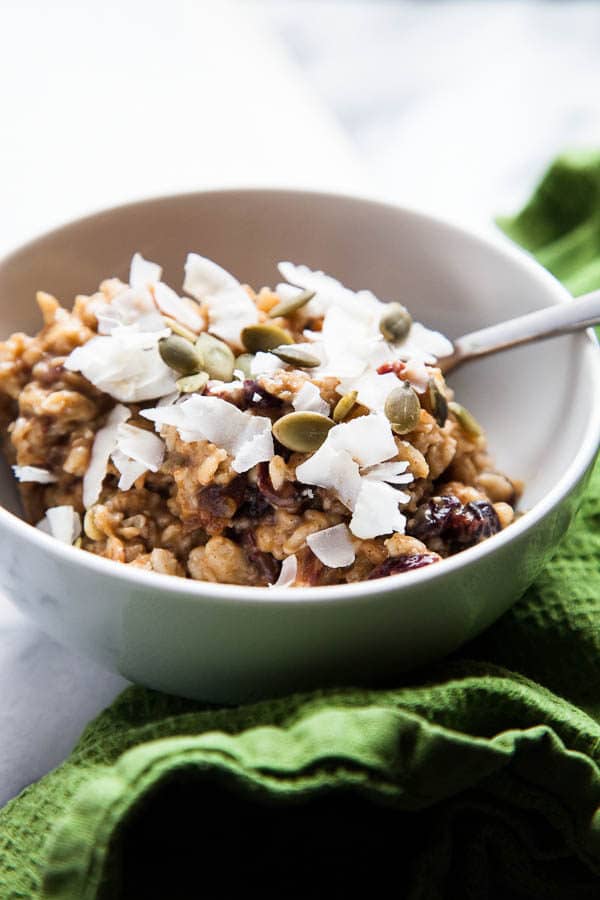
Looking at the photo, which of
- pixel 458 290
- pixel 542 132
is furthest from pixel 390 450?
pixel 542 132

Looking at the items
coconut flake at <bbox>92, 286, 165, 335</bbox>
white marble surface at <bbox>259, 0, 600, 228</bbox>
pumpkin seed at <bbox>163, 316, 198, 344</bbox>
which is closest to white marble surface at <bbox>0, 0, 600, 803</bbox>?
white marble surface at <bbox>259, 0, 600, 228</bbox>

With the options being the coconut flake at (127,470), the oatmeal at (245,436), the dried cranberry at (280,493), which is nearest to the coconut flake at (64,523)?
the oatmeal at (245,436)

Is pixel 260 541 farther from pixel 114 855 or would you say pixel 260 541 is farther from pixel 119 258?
pixel 119 258

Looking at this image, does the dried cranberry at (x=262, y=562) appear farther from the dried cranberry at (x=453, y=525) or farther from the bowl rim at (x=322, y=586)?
the dried cranberry at (x=453, y=525)

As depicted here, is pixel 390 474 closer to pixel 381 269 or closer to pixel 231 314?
Result: pixel 231 314

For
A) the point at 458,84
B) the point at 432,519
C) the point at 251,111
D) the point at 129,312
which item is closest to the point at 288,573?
the point at 432,519

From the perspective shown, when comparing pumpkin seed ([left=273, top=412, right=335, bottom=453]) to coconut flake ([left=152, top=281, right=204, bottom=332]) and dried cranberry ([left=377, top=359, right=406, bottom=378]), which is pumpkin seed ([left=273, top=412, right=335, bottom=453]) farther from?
coconut flake ([left=152, top=281, right=204, bottom=332])
